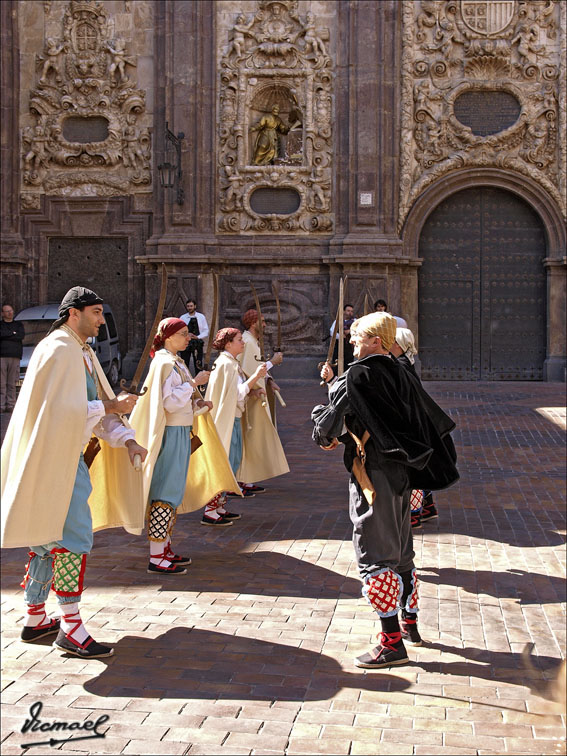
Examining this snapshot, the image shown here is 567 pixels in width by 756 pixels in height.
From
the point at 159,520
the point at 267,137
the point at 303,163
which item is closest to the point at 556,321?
the point at 303,163

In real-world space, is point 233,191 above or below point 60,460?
above

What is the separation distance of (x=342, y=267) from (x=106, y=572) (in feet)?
47.8

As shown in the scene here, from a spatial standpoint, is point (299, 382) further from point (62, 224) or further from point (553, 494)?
point (553, 494)

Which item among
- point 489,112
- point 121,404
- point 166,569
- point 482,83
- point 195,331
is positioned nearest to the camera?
point 121,404

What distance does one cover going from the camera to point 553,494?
33.5 feet

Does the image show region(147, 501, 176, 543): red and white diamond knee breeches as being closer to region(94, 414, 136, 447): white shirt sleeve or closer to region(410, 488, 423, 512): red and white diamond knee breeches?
region(94, 414, 136, 447): white shirt sleeve

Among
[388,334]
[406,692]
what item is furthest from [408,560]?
[388,334]

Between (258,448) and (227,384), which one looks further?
(258,448)

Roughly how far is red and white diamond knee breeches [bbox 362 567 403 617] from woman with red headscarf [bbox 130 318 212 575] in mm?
2233

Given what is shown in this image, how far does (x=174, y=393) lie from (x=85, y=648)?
230 centimetres

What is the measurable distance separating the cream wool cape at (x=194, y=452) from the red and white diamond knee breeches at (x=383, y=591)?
2.21 metres

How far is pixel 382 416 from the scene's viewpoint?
521 cm

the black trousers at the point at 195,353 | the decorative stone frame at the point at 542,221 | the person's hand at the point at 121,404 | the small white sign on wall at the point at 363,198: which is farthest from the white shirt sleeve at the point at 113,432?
the decorative stone frame at the point at 542,221

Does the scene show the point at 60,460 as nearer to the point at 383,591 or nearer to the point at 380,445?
the point at 380,445
